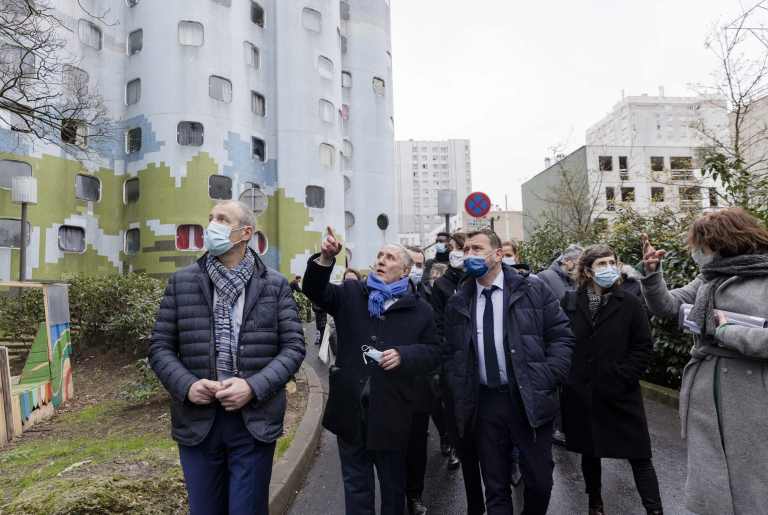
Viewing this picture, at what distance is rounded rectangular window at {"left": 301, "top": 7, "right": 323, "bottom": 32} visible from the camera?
26438 mm

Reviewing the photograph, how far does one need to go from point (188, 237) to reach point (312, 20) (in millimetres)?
13430

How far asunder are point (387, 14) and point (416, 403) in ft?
111

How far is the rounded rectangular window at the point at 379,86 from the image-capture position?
31797mm

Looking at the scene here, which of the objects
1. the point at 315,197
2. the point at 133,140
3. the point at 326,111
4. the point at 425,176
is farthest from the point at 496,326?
the point at 425,176

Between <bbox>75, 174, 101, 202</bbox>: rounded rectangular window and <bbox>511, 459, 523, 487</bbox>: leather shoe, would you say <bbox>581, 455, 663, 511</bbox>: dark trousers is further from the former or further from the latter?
<bbox>75, 174, 101, 202</bbox>: rounded rectangular window

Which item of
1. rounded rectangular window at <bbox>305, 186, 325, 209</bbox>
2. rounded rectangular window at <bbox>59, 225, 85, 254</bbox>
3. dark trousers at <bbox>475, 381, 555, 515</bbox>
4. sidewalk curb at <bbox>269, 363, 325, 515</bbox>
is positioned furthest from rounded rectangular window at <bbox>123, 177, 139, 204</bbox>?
dark trousers at <bbox>475, 381, 555, 515</bbox>

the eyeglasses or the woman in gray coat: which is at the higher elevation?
the eyeglasses

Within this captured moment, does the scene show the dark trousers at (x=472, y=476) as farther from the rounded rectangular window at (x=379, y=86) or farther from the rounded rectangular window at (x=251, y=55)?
the rounded rectangular window at (x=379, y=86)

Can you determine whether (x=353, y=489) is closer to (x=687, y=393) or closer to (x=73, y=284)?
(x=687, y=393)

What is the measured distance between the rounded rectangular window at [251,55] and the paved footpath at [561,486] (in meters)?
23.1

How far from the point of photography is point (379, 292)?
3.58 metres

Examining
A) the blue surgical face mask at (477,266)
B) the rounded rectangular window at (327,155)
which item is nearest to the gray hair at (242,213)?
the blue surgical face mask at (477,266)

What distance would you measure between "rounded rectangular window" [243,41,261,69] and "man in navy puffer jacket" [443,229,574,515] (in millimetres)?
24169

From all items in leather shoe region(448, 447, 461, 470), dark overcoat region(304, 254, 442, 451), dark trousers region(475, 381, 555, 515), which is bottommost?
leather shoe region(448, 447, 461, 470)
